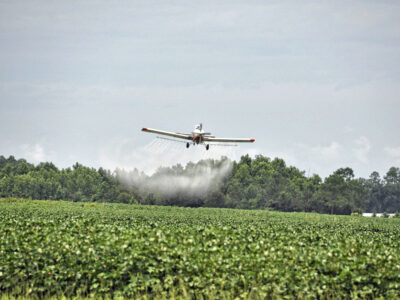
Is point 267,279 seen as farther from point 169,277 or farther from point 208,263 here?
point 169,277

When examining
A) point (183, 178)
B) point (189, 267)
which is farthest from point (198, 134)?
point (183, 178)

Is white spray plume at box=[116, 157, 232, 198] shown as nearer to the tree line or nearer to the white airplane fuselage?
the tree line

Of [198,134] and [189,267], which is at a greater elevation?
[198,134]

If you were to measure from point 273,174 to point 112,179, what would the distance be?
49365mm

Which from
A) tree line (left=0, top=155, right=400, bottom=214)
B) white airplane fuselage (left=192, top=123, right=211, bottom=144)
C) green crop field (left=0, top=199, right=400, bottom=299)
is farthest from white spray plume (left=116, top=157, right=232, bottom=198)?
green crop field (left=0, top=199, right=400, bottom=299)

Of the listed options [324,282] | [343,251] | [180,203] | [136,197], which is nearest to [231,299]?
[324,282]

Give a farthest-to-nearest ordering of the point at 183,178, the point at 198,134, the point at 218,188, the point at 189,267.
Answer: the point at 183,178 → the point at 218,188 → the point at 198,134 → the point at 189,267

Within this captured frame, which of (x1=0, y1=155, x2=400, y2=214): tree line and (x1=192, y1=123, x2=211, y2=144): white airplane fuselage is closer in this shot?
(x1=192, y1=123, x2=211, y2=144): white airplane fuselage

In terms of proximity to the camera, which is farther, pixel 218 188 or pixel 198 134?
pixel 218 188

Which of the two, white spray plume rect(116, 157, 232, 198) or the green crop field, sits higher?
white spray plume rect(116, 157, 232, 198)

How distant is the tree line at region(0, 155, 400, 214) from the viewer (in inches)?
5556

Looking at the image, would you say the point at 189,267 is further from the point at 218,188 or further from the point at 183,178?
the point at 183,178

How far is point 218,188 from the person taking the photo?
145375 millimetres

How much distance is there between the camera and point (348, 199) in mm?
149500
